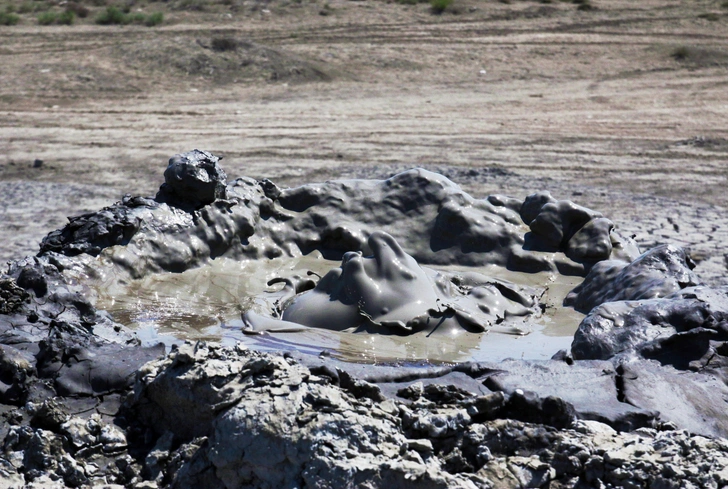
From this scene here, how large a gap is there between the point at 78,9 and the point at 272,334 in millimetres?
18152

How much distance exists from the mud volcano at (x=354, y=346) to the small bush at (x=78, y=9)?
15945mm

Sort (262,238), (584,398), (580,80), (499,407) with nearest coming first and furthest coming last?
1. (499,407)
2. (584,398)
3. (262,238)
4. (580,80)

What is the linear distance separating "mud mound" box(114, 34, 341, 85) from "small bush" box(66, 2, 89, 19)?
4139mm

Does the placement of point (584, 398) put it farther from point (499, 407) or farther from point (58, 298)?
point (58, 298)

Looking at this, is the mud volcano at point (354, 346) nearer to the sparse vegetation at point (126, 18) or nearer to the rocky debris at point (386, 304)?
the rocky debris at point (386, 304)

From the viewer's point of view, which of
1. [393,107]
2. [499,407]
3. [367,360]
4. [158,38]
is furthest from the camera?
[158,38]

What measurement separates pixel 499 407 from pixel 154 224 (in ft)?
11.0

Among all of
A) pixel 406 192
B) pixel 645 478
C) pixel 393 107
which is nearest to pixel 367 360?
pixel 645 478

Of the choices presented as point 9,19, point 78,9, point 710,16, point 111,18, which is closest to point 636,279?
point 710,16

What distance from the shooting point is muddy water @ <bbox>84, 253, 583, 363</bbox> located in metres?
4.99

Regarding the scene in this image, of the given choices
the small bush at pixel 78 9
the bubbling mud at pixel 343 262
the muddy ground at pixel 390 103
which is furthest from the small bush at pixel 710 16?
the bubbling mud at pixel 343 262

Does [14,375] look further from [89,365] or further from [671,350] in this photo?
[671,350]

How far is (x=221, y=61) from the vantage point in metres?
17.0

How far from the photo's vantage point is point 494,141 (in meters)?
12.7
